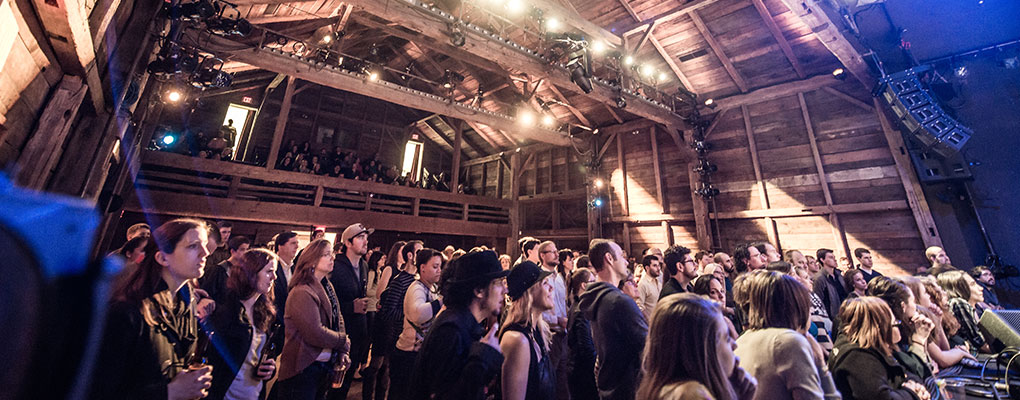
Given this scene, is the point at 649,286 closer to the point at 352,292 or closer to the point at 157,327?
the point at 352,292

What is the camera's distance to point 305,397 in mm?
2457

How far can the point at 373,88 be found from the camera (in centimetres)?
835

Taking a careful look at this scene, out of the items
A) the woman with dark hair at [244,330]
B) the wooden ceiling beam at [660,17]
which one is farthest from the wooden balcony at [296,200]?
the woman with dark hair at [244,330]

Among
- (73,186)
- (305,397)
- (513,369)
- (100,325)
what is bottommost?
(305,397)

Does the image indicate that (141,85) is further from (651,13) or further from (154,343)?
(651,13)

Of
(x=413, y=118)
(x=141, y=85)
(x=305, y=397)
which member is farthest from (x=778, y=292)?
(x=413, y=118)

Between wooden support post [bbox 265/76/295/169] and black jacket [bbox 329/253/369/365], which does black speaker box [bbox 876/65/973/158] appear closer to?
black jacket [bbox 329/253/369/365]

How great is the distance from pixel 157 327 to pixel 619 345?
266 centimetres

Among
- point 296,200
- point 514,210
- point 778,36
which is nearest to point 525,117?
point 514,210

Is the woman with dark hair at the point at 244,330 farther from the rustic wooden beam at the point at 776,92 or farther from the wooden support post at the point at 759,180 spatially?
the rustic wooden beam at the point at 776,92

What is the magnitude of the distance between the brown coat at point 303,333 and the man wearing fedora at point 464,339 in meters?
1.04

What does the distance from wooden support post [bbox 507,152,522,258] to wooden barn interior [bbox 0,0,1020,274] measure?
0.11 metres

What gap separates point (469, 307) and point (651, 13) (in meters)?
8.85

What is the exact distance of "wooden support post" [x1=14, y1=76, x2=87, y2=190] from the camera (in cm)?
203
